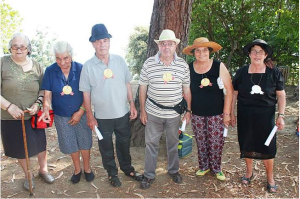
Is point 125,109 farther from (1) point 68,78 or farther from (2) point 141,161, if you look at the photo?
(2) point 141,161

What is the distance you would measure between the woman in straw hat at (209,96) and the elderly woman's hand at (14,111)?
2410 millimetres

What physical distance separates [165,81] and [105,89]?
822 mm

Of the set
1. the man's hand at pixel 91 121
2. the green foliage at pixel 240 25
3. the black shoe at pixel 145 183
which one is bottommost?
the black shoe at pixel 145 183

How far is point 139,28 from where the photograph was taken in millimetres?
26656

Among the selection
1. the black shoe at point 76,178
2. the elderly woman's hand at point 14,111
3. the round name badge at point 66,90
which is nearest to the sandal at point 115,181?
the black shoe at point 76,178

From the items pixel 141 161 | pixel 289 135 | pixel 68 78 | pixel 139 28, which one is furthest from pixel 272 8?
pixel 139 28

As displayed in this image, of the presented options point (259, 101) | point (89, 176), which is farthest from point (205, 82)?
point (89, 176)

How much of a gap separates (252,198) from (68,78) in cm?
309

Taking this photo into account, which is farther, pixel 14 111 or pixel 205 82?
pixel 205 82

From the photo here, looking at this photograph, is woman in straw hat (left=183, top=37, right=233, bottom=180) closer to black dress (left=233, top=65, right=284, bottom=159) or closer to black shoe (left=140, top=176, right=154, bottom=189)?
black dress (left=233, top=65, right=284, bottom=159)

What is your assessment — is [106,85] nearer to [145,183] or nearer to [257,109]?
[145,183]

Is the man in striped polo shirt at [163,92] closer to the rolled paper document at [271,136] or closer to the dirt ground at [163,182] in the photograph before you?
the dirt ground at [163,182]

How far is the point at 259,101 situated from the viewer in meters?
3.52

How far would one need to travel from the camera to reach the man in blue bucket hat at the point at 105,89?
349cm
